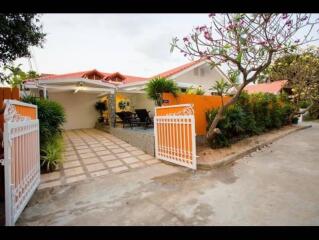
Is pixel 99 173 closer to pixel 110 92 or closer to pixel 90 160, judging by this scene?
pixel 90 160

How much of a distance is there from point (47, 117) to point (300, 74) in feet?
50.0

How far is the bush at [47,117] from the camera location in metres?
5.89

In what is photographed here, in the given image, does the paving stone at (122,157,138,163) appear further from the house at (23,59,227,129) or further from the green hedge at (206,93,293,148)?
the house at (23,59,227,129)

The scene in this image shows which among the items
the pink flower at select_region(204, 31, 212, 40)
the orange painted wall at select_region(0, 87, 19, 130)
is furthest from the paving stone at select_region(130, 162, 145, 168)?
the pink flower at select_region(204, 31, 212, 40)

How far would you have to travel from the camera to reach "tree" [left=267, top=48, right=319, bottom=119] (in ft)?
42.6

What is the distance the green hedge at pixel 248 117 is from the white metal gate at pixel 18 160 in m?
5.31

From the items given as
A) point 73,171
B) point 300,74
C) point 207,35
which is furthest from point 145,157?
point 300,74

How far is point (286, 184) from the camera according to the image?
13.2ft

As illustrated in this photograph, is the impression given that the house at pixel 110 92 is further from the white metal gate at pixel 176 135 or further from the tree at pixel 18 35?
the white metal gate at pixel 176 135

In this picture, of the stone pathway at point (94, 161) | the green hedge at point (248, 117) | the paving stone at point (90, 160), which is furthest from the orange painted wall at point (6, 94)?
the green hedge at point (248, 117)
